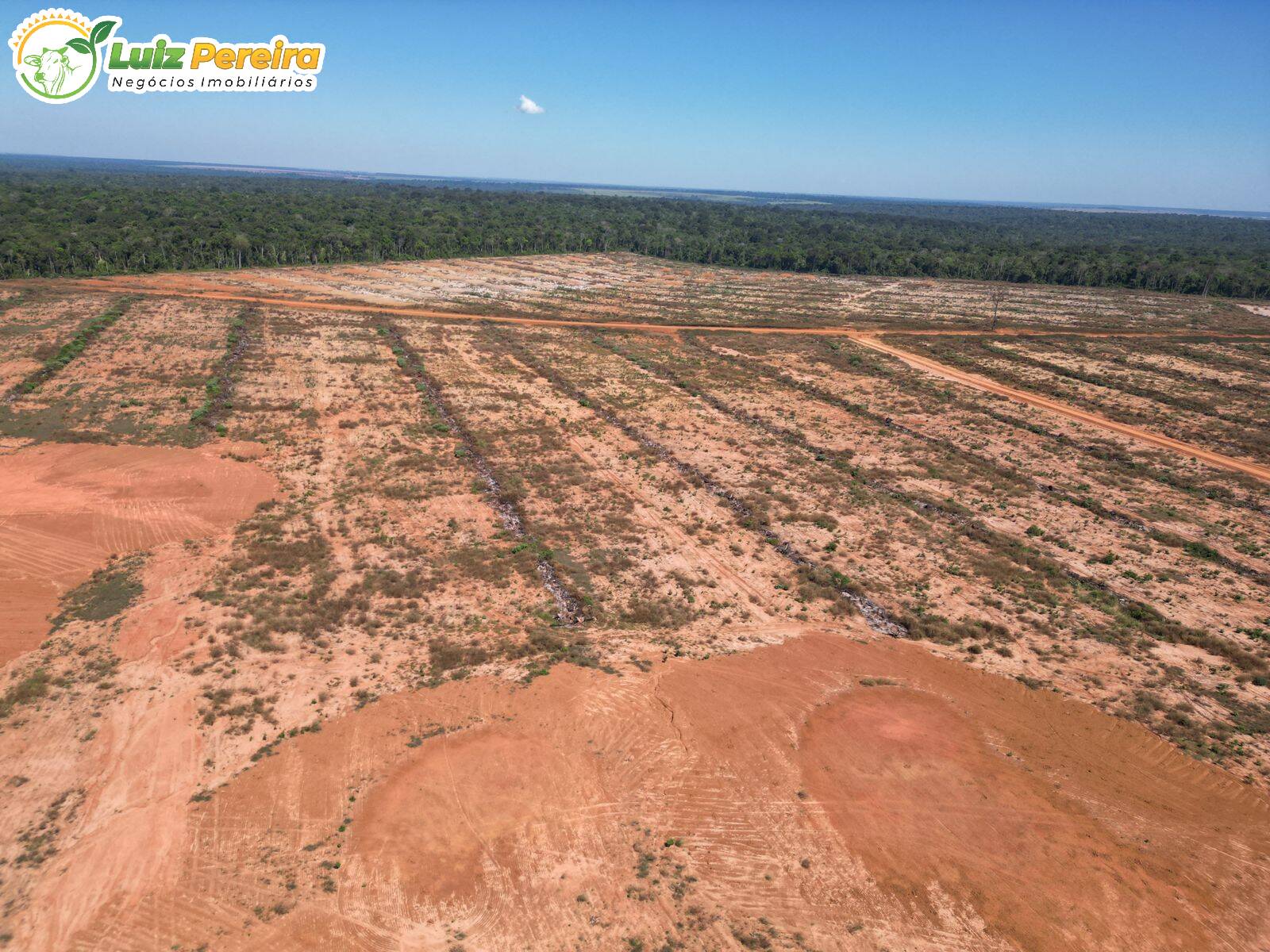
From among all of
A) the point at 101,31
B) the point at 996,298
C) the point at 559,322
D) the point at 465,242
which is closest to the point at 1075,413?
the point at 559,322

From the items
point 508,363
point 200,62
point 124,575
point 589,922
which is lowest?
point 589,922

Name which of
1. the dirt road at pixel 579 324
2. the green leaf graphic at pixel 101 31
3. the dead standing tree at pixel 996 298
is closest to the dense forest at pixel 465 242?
the dead standing tree at pixel 996 298

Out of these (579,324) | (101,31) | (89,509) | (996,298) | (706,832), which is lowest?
(706,832)

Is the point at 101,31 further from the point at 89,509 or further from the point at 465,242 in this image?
the point at 465,242

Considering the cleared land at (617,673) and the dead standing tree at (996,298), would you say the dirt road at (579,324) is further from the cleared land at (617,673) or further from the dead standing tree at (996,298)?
the cleared land at (617,673)

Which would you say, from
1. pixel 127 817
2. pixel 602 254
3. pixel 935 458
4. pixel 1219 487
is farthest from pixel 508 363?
pixel 602 254

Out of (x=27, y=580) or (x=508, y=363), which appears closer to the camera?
(x=27, y=580)

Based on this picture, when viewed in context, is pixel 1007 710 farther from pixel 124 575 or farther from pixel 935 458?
pixel 124 575
